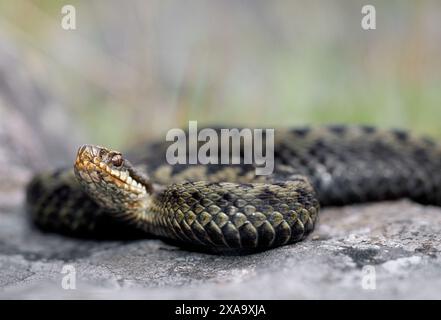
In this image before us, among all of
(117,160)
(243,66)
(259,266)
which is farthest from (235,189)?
(243,66)

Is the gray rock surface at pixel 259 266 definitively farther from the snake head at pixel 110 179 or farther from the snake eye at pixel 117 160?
the snake eye at pixel 117 160

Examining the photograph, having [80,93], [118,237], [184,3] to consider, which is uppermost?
[184,3]

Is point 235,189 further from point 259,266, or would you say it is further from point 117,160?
point 117,160

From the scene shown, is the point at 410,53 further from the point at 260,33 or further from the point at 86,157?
the point at 86,157

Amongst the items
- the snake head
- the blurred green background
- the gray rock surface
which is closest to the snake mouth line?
the snake head

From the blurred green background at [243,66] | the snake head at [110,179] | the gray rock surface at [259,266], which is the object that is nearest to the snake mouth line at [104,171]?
the snake head at [110,179]

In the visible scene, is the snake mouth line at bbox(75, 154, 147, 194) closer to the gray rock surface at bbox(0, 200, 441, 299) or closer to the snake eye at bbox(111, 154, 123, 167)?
the snake eye at bbox(111, 154, 123, 167)
